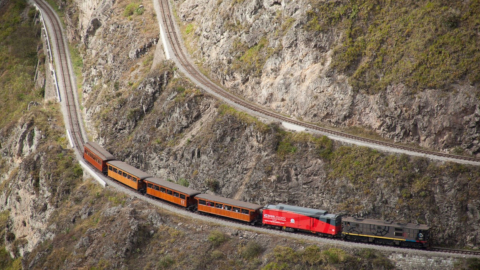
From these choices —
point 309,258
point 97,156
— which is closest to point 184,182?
point 97,156

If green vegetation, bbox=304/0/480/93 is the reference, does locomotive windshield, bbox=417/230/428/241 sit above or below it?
below

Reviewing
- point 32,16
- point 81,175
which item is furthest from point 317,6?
point 32,16

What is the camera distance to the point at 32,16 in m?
108

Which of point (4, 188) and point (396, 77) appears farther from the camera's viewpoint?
point (4, 188)

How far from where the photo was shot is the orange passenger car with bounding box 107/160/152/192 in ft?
189

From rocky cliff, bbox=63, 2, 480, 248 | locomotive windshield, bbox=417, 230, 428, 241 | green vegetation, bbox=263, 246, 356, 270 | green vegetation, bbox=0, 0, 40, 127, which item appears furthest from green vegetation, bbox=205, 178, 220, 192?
green vegetation, bbox=0, 0, 40, 127

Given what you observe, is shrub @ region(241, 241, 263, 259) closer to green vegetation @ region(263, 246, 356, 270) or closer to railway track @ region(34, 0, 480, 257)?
green vegetation @ region(263, 246, 356, 270)

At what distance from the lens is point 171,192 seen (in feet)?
177

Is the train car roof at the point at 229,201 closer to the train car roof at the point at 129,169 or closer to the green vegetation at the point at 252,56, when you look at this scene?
the train car roof at the point at 129,169

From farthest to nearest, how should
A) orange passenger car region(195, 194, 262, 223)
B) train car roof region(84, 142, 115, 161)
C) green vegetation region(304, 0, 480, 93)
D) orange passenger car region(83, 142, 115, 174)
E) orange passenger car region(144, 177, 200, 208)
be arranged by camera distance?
train car roof region(84, 142, 115, 161), orange passenger car region(83, 142, 115, 174), orange passenger car region(144, 177, 200, 208), green vegetation region(304, 0, 480, 93), orange passenger car region(195, 194, 262, 223)

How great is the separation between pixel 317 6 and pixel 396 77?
48.4ft

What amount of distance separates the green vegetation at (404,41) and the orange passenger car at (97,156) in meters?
29.9

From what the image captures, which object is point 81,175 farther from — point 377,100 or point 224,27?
point 377,100

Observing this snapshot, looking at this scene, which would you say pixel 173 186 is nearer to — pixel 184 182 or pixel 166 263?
pixel 184 182
